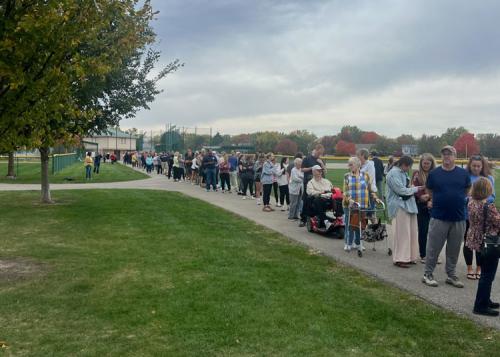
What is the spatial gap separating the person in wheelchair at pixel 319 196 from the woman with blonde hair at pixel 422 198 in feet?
8.29

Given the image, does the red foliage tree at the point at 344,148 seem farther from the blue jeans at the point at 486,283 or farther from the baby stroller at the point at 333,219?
the blue jeans at the point at 486,283

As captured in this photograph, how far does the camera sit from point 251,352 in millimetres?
4773

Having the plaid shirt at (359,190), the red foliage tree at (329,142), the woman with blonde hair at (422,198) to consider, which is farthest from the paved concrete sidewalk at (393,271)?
the red foliage tree at (329,142)

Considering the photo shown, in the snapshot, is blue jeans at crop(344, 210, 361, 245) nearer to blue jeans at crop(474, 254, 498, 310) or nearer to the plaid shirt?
the plaid shirt

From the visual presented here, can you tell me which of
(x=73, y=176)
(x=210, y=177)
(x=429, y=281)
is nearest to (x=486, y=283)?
(x=429, y=281)

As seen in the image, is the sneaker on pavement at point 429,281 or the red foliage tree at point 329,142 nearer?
the sneaker on pavement at point 429,281

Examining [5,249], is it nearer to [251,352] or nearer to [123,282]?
[123,282]

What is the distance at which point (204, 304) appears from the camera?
613 centimetres

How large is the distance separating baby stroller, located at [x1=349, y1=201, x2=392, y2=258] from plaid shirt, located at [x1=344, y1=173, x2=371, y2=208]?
150 millimetres

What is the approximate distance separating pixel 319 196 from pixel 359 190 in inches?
81.5

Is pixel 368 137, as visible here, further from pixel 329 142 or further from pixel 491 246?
pixel 491 246

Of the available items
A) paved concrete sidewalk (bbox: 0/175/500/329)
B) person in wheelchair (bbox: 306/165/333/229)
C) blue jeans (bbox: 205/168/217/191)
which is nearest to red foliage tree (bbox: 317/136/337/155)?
blue jeans (bbox: 205/168/217/191)

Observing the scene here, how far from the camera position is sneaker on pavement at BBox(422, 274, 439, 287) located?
7.18m

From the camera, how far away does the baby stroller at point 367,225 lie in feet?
30.5
